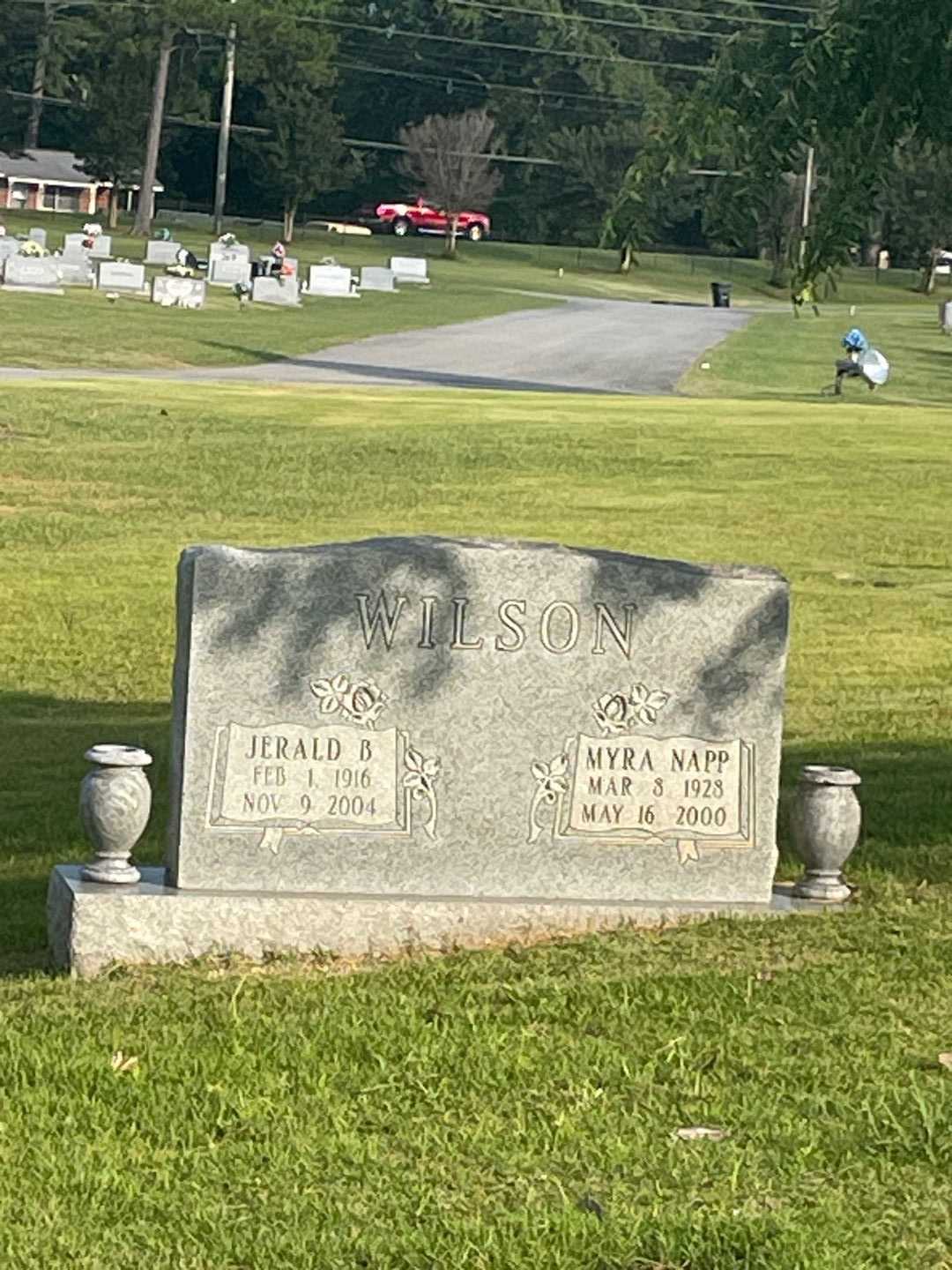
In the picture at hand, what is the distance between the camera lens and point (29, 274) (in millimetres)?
59719

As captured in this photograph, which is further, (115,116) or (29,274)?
(115,116)

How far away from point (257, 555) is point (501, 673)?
87 cm

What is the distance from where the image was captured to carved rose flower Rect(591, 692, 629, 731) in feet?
27.3

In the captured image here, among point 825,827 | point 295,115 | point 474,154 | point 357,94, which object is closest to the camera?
point 825,827

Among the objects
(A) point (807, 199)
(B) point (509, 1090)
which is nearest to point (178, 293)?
(A) point (807, 199)

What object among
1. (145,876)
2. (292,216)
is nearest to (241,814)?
(145,876)

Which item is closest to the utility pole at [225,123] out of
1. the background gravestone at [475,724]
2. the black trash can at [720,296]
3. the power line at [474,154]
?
the power line at [474,154]

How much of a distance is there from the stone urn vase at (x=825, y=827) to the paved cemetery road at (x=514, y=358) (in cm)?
2884

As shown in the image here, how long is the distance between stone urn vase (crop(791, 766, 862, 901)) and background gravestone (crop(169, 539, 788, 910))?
0.40ft

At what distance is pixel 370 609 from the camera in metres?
8.16

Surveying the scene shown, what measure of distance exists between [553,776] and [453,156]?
105274mm

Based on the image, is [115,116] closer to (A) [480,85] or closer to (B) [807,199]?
(A) [480,85]

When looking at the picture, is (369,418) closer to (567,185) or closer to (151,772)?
(151,772)

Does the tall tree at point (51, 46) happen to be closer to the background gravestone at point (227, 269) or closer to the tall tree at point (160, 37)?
the tall tree at point (160, 37)
